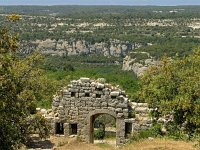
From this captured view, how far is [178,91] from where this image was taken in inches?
870

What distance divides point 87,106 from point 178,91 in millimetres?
5303

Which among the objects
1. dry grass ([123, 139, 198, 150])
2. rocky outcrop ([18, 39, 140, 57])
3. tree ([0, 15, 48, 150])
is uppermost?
tree ([0, 15, 48, 150])

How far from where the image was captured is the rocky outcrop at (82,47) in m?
113

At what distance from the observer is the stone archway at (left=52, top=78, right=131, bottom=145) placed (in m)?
25.1

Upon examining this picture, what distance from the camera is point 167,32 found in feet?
432

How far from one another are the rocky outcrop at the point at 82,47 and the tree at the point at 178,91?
293 feet

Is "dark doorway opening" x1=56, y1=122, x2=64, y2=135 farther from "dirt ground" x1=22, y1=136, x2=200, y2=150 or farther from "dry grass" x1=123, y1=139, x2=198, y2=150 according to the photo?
"dry grass" x1=123, y1=139, x2=198, y2=150

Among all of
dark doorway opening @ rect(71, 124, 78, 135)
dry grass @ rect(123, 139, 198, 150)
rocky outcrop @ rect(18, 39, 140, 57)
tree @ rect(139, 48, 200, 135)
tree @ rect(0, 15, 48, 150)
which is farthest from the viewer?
rocky outcrop @ rect(18, 39, 140, 57)

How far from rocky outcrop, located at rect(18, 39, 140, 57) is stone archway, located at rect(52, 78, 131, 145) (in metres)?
86.0

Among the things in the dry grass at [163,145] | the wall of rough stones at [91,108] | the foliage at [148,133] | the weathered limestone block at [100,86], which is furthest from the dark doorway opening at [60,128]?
the dry grass at [163,145]

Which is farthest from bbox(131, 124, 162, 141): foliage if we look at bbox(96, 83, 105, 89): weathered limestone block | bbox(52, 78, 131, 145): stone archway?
bbox(96, 83, 105, 89): weathered limestone block

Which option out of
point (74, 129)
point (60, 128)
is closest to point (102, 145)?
point (74, 129)

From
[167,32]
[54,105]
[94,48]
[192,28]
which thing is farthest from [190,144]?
[192,28]

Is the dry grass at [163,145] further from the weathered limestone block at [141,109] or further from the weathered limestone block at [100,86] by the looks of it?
the weathered limestone block at [100,86]
